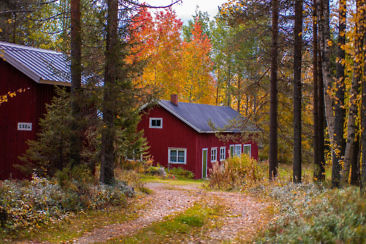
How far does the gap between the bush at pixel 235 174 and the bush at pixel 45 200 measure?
19.0 feet

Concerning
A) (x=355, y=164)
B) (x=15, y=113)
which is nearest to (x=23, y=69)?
(x=15, y=113)

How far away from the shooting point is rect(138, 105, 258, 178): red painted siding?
2528 cm

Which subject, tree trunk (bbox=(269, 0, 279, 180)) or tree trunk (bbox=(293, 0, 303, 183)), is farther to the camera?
tree trunk (bbox=(269, 0, 279, 180))

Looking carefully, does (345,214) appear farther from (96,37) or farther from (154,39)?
(154,39)

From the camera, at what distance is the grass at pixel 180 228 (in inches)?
284

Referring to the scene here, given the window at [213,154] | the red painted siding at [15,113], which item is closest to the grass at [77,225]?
the red painted siding at [15,113]

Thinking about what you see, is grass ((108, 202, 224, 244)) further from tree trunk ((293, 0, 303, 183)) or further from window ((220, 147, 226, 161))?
window ((220, 147, 226, 161))

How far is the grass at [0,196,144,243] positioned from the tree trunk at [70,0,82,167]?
2342mm

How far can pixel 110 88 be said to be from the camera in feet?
33.2

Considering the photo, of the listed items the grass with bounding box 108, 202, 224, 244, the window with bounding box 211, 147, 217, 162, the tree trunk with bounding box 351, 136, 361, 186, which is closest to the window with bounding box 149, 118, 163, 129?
the window with bounding box 211, 147, 217, 162

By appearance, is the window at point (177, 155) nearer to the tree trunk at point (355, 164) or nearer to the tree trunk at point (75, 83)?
the tree trunk at point (75, 83)

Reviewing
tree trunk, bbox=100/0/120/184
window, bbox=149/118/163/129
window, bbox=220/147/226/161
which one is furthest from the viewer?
window, bbox=220/147/226/161

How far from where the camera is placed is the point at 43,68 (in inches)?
544

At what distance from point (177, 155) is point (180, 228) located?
18.1m
